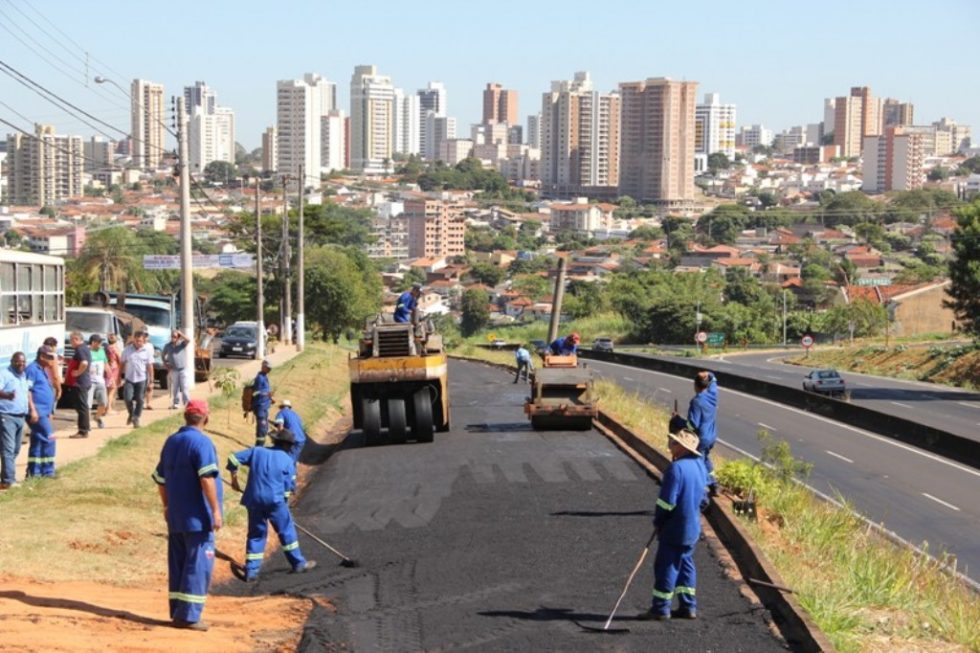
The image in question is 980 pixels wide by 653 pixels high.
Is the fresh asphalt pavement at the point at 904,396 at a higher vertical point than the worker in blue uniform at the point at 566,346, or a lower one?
lower

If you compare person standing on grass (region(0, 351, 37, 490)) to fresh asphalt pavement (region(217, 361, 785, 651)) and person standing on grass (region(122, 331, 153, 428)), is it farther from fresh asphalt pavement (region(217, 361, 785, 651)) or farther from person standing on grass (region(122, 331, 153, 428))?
person standing on grass (region(122, 331, 153, 428))

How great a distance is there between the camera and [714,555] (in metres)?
13.9

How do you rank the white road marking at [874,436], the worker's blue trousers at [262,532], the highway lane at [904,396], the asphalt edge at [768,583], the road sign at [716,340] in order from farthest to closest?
the road sign at [716,340] < the highway lane at [904,396] < the white road marking at [874,436] < the worker's blue trousers at [262,532] < the asphalt edge at [768,583]

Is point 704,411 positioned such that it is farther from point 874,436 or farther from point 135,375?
point 874,436

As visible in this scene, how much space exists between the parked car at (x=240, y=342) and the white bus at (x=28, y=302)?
20839 millimetres

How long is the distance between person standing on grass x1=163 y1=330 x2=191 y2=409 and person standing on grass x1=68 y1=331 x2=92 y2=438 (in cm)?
310

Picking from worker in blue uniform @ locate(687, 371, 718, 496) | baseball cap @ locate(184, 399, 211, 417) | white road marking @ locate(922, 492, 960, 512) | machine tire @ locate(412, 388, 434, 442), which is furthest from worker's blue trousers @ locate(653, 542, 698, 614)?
white road marking @ locate(922, 492, 960, 512)

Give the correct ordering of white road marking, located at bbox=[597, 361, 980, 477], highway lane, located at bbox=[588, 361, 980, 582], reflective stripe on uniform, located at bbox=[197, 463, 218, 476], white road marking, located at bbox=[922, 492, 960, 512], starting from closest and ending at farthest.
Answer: reflective stripe on uniform, located at bbox=[197, 463, 218, 476]
highway lane, located at bbox=[588, 361, 980, 582]
white road marking, located at bbox=[922, 492, 960, 512]
white road marking, located at bbox=[597, 361, 980, 477]

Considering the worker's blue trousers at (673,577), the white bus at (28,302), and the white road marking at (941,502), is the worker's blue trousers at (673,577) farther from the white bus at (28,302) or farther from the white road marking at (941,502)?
the white road marking at (941,502)

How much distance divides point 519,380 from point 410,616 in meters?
31.7

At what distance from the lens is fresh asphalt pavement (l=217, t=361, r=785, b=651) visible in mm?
11055

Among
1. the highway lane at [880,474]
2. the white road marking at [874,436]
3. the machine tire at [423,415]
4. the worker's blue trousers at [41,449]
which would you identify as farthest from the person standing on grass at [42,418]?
the white road marking at [874,436]

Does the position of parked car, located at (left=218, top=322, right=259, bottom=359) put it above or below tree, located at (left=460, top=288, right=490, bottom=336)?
above

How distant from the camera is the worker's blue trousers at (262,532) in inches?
505
